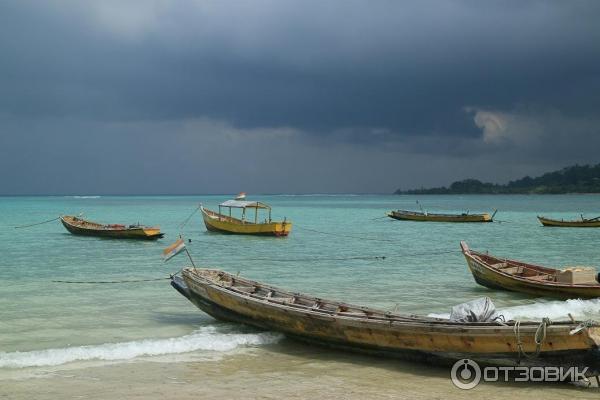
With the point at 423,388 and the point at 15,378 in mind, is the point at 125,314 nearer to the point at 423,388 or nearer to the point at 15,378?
the point at 15,378

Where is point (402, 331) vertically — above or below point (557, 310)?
above

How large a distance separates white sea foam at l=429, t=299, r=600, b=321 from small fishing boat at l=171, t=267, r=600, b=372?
441 centimetres

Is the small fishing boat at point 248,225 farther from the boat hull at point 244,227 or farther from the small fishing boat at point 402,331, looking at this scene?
the small fishing boat at point 402,331

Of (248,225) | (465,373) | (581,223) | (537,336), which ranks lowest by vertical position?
(465,373)

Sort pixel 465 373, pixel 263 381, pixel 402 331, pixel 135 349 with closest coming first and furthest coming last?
pixel 465 373 → pixel 263 381 → pixel 402 331 → pixel 135 349

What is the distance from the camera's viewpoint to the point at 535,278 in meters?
16.2

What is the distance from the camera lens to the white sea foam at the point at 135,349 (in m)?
10.3

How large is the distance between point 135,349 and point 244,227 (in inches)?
1127

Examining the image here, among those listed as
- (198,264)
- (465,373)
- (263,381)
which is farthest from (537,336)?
(198,264)

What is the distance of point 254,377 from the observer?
936 cm

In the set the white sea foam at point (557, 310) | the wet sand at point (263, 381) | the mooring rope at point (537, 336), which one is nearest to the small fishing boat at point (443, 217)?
the white sea foam at point (557, 310)

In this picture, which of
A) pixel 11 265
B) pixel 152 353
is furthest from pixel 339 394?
pixel 11 265

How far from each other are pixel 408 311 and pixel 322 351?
4997 millimetres

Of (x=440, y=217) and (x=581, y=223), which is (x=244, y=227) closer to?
(x=440, y=217)
